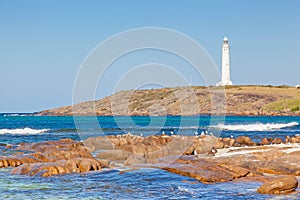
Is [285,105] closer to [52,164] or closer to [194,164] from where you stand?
[194,164]

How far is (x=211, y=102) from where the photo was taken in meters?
158

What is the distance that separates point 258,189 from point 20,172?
11794 mm

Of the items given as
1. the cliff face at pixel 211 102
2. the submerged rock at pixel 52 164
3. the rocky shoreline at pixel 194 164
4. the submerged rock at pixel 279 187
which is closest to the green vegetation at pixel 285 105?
the cliff face at pixel 211 102

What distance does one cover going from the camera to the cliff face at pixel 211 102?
144m

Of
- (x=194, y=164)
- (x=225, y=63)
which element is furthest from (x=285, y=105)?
Result: (x=194, y=164)

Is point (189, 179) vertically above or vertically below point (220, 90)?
below

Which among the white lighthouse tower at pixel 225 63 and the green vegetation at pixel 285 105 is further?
the white lighthouse tower at pixel 225 63

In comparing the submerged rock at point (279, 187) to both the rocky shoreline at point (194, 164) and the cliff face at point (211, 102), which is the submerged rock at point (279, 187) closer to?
the rocky shoreline at point (194, 164)

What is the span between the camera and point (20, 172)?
930 inches

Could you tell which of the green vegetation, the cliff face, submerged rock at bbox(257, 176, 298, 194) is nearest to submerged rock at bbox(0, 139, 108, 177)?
submerged rock at bbox(257, 176, 298, 194)

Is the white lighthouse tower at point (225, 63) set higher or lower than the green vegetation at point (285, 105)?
higher

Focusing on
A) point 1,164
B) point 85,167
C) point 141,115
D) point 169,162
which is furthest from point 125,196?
point 141,115

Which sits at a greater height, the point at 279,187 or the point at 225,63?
the point at 225,63

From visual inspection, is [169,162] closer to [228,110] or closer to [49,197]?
[49,197]
